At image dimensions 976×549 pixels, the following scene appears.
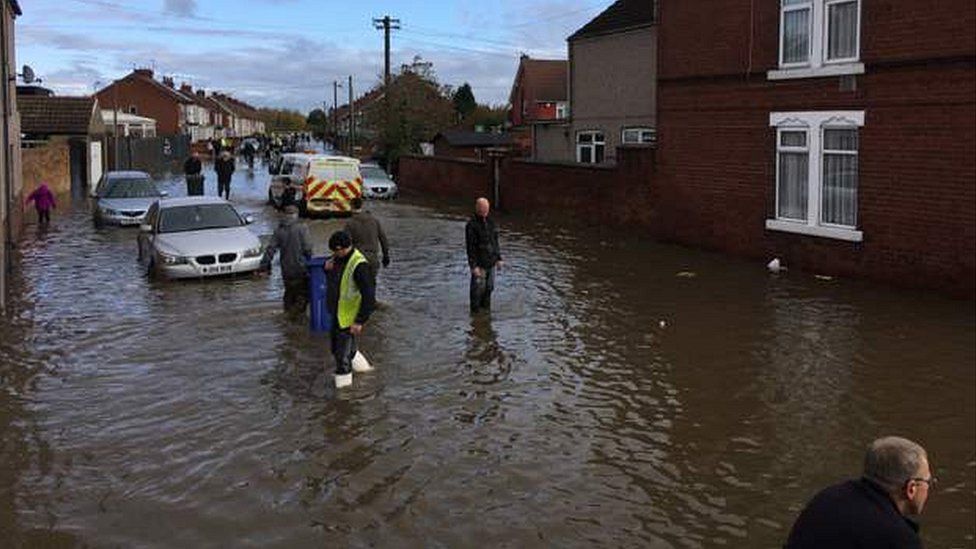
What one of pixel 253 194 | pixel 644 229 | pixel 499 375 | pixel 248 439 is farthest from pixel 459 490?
pixel 253 194

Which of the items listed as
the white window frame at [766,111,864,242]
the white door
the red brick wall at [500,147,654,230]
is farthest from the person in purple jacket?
the white window frame at [766,111,864,242]

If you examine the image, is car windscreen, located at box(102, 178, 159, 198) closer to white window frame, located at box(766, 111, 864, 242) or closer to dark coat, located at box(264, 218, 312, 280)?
dark coat, located at box(264, 218, 312, 280)

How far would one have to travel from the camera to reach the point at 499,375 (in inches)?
419

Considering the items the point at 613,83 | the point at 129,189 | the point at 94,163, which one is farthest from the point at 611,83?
the point at 94,163

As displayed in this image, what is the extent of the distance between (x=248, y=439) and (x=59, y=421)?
182 cm

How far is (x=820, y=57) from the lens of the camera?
1689 centimetres

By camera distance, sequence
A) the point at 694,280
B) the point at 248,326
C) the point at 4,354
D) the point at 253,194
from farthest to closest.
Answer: the point at 253,194 < the point at 694,280 < the point at 248,326 < the point at 4,354

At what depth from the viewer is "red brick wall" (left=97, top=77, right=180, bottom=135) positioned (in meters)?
93.9

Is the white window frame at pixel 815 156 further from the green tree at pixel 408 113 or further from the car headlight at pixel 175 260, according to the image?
the green tree at pixel 408 113

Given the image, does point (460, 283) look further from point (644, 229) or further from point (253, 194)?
point (253, 194)

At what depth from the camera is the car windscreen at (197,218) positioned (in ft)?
58.3

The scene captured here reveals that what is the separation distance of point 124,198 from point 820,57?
57.8 feet

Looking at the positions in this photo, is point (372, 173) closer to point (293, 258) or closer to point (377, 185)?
point (377, 185)

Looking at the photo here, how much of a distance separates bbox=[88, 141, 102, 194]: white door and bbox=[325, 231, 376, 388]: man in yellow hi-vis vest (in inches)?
1391
